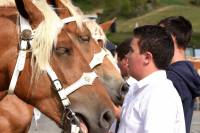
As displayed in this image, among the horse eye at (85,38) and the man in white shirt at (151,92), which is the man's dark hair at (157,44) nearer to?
the man in white shirt at (151,92)

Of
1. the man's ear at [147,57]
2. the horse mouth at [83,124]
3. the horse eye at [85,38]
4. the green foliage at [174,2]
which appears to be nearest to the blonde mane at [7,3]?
the horse eye at [85,38]

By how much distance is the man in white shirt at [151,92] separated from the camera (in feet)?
10.7

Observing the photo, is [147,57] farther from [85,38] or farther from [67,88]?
[85,38]

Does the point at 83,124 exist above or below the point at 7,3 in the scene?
below

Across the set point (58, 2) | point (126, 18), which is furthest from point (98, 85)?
point (126, 18)

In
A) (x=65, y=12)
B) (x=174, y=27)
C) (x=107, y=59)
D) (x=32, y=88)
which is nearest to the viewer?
(x=32, y=88)

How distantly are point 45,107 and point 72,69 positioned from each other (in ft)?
1.02

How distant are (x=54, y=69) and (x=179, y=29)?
118cm

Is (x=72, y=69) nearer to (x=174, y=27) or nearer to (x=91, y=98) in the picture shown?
(x=91, y=98)

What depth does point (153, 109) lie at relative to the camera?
3.26 meters

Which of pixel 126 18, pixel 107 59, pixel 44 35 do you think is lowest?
pixel 126 18

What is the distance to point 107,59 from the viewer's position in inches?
242

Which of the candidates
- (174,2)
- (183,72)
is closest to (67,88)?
(183,72)

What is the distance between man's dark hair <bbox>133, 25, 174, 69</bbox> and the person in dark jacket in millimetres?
744
